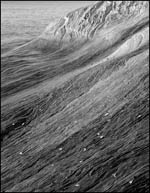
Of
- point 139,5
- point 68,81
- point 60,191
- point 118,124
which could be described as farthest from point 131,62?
point 139,5

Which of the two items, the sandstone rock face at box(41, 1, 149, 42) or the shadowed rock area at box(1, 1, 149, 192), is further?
the sandstone rock face at box(41, 1, 149, 42)

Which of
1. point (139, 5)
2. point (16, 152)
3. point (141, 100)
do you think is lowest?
point (16, 152)

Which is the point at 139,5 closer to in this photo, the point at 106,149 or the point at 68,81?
the point at 68,81

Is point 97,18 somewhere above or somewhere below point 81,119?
above

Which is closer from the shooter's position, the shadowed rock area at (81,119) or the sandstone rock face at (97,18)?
the shadowed rock area at (81,119)

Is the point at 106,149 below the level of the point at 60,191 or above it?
above

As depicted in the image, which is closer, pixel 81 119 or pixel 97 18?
pixel 81 119

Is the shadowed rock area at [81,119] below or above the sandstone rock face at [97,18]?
below

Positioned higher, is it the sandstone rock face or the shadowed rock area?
the sandstone rock face
